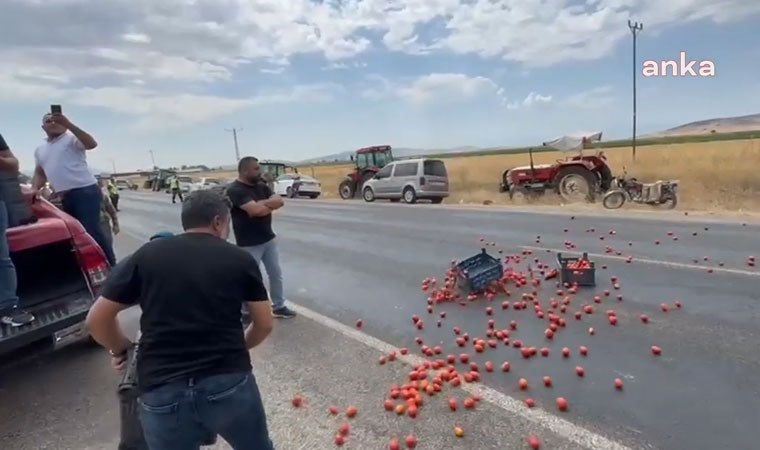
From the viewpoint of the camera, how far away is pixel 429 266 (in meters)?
8.16

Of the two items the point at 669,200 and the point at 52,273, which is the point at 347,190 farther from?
the point at 52,273

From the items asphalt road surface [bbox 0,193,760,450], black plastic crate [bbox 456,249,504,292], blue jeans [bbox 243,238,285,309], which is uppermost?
blue jeans [bbox 243,238,285,309]

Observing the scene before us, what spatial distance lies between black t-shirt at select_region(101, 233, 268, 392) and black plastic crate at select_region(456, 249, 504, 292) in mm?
4399

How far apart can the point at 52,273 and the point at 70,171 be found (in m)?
1.03

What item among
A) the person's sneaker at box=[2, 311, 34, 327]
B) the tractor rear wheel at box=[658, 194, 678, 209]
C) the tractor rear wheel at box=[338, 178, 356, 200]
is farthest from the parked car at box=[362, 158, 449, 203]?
the person's sneaker at box=[2, 311, 34, 327]

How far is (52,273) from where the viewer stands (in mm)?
5004

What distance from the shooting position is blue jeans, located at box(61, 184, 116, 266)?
17.4 ft

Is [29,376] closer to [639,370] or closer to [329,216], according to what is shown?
[639,370]

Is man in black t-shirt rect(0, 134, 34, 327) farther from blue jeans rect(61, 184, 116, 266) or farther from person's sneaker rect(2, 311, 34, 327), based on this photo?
blue jeans rect(61, 184, 116, 266)

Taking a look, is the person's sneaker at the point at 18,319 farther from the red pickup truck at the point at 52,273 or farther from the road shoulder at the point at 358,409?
the road shoulder at the point at 358,409

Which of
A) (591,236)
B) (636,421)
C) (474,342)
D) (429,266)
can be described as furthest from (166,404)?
(591,236)

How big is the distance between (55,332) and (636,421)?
14.6ft

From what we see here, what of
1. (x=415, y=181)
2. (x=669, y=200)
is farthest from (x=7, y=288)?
(x=415, y=181)

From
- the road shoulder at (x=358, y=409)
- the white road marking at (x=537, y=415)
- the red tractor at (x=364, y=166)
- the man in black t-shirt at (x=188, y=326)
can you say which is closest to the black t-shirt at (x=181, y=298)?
the man in black t-shirt at (x=188, y=326)
